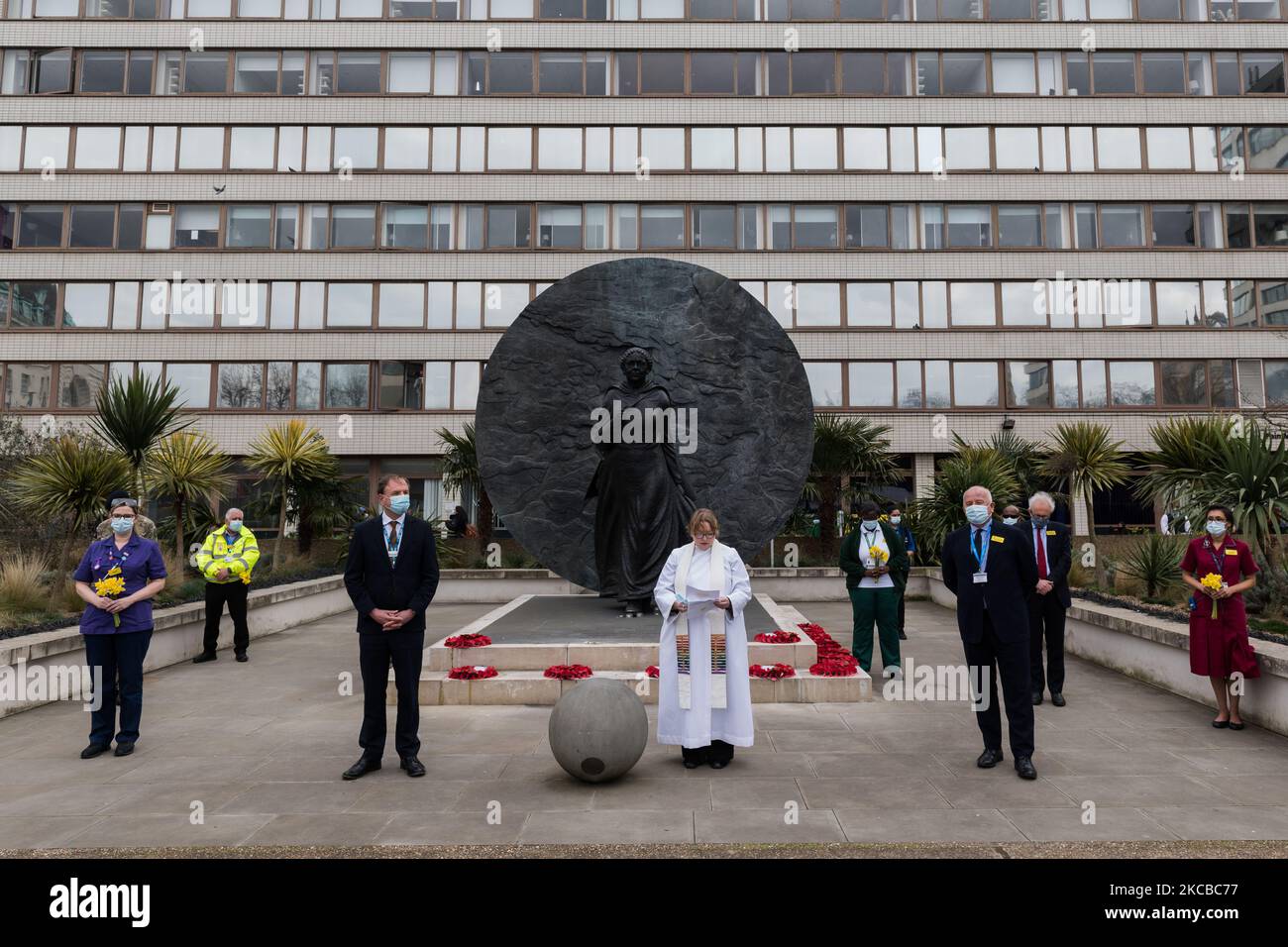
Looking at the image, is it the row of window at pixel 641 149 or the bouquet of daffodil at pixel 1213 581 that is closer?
the bouquet of daffodil at pixel 1213 581

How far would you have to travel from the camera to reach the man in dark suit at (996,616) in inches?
214

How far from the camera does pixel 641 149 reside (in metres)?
27.4

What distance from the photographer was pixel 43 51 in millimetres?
27344

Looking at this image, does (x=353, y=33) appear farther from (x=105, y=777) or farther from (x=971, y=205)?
(x=105, y=777)

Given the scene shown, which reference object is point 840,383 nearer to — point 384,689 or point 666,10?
point 666,10

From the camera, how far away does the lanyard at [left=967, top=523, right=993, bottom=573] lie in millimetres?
5602

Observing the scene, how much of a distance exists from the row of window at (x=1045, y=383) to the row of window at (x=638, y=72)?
9.31 metres

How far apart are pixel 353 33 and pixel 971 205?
21.7 m

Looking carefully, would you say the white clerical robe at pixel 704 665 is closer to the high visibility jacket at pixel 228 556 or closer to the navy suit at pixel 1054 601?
the navy suit at pixel 1054 601

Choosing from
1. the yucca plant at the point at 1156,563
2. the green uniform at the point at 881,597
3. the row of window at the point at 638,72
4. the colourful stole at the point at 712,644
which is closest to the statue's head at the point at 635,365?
the green uniform at the point at 881,597

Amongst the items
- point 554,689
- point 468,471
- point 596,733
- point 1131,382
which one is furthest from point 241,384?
point 1131,382

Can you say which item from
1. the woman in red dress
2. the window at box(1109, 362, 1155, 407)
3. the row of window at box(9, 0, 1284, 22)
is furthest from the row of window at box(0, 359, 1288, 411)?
the woman in red dress

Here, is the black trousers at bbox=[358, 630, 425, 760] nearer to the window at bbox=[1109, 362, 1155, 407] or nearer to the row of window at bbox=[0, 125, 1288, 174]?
the row of window at bbox=[0, 125, 1288, 174]

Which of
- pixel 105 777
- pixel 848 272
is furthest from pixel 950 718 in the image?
pixel 848 272
